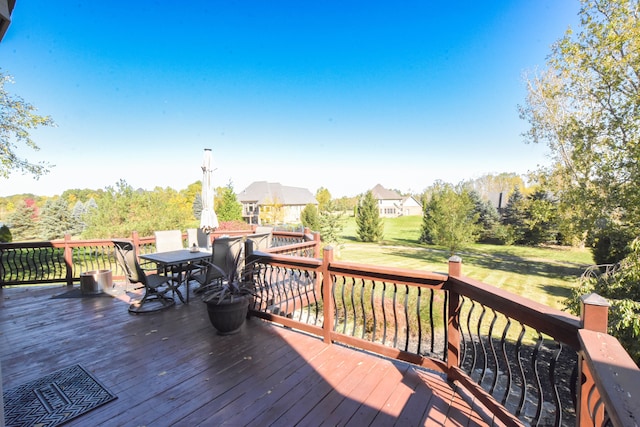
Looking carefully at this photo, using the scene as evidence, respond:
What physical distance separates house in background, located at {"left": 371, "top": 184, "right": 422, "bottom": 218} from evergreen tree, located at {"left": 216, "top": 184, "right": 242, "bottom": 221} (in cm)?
3628

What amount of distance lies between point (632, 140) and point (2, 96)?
69.0 ft

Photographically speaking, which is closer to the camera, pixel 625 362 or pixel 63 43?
pixel 625 362

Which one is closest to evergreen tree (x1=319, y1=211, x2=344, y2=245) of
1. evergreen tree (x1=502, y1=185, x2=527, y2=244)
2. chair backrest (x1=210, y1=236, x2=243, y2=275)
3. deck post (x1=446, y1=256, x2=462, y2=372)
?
chair backrest (x1=210, y1=236, x2=243, y2=275)

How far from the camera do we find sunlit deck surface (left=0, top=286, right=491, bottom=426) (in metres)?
2.24

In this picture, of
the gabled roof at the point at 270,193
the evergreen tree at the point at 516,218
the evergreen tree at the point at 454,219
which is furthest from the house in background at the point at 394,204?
the evergreen tree at the point at 454,219

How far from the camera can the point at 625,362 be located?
0.96 m

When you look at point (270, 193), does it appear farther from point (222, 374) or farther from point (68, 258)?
point (222, 374)

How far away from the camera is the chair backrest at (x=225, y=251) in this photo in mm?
4969

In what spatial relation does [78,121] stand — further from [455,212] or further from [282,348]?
[455,212]

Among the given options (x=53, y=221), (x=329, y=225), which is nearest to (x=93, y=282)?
(x=329, y=225)

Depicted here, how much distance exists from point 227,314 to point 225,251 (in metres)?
1.73

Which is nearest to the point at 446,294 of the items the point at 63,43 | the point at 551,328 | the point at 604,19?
the point at 551,328

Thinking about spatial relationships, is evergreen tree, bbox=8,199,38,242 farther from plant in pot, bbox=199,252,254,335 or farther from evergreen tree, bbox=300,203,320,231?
plant in pot, bbox=199,252,254,335

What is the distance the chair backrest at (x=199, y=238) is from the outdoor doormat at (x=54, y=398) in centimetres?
488
